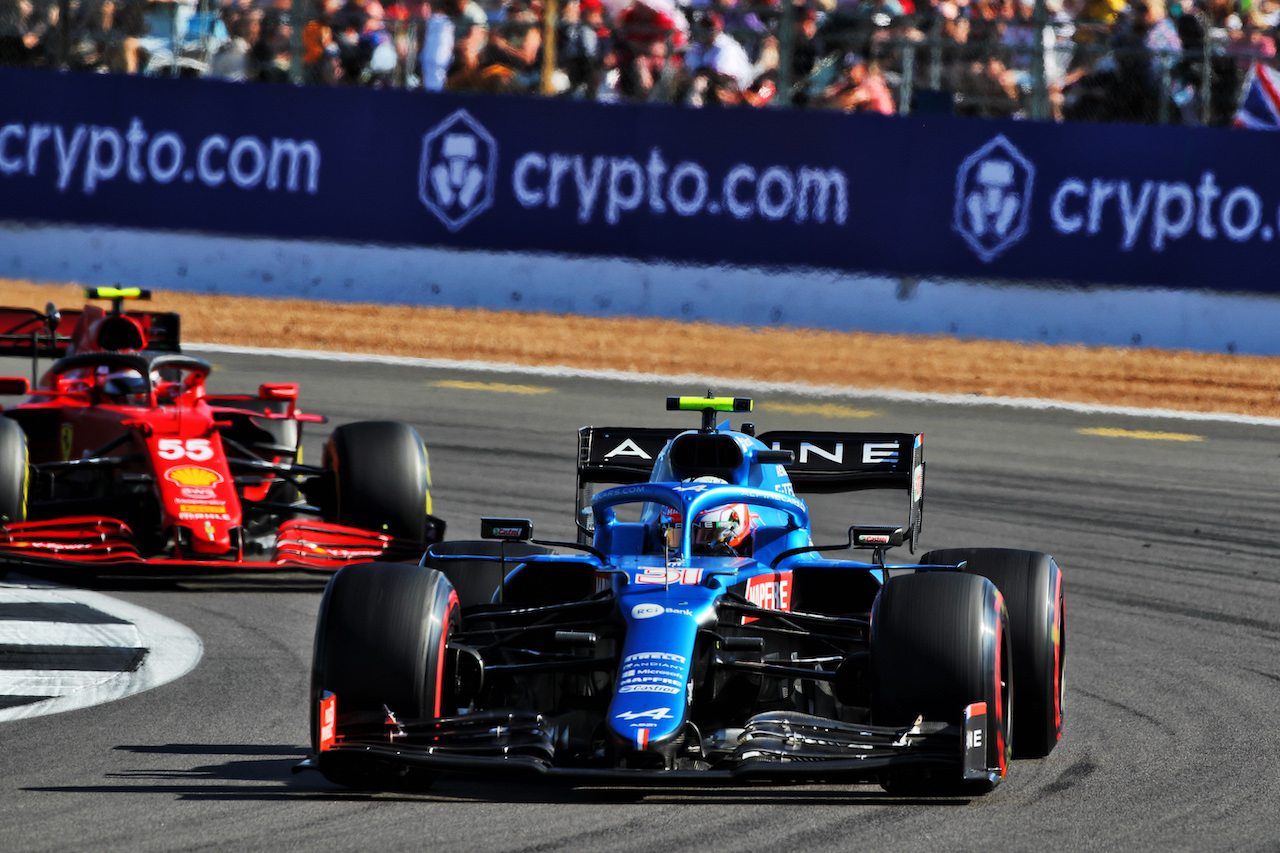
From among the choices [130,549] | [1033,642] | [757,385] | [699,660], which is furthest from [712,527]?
[757,385]

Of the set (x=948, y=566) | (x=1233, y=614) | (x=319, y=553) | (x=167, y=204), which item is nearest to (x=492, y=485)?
(x=319, y=553)

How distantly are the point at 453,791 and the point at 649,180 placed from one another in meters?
14.3

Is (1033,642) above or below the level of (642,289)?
below

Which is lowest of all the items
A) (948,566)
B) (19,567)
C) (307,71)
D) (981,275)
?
(19,567)

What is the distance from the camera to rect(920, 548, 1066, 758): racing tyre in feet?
22.3

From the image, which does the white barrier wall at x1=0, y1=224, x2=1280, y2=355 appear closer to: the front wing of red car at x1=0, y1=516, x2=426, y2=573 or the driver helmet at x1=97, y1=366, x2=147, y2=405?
the driver helmet at x1=97, y1=366, x2=147, y2=405

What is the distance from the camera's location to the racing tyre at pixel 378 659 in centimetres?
620

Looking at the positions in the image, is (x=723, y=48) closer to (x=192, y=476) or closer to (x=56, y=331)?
(x=56, y=331)

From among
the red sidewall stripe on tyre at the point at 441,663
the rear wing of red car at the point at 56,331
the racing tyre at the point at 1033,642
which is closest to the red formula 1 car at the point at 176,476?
the rear wing of red car at the point at 56,331

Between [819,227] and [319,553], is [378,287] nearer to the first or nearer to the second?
[819,227]

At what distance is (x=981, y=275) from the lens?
1930 centimetres

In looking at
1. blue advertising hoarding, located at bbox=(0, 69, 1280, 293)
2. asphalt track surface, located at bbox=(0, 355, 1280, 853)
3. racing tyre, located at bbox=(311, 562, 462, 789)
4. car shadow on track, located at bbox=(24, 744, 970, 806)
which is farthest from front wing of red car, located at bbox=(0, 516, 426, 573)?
blue advertising hoarding, located at bbox=(0, 69, 1280, 293)

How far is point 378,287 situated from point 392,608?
1445cm

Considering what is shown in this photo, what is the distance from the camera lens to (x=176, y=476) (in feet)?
33.9
